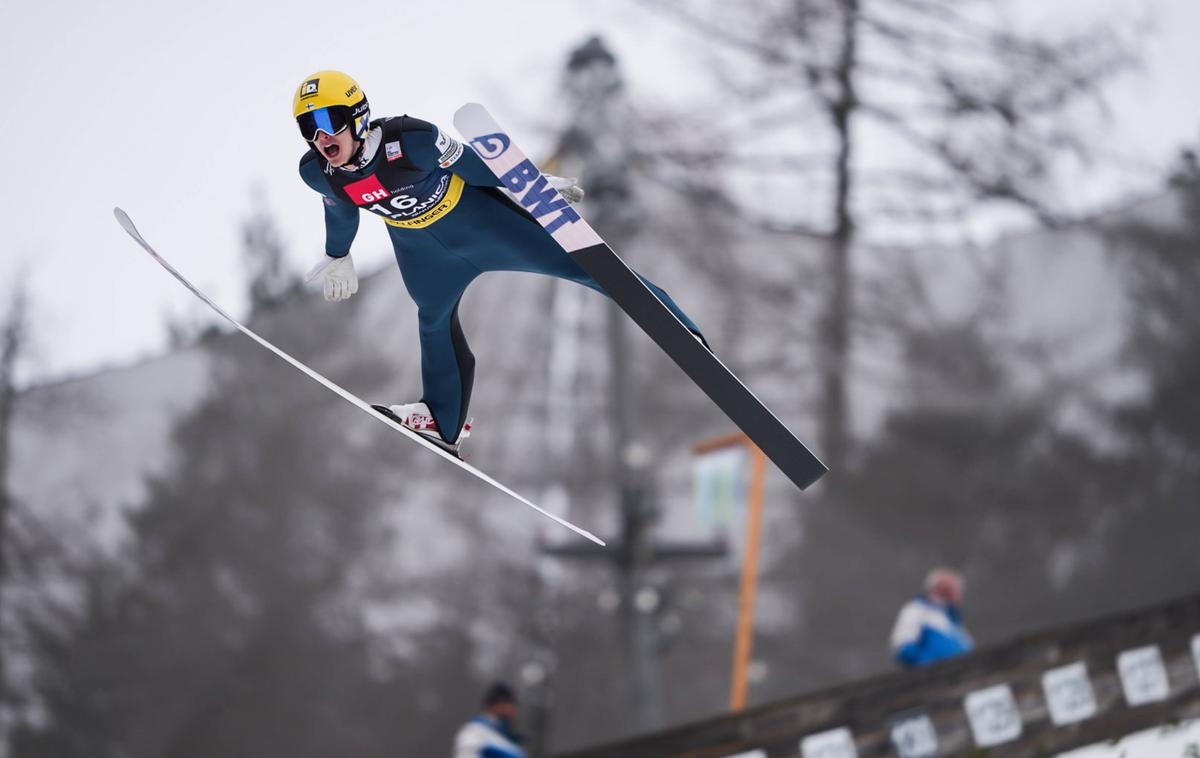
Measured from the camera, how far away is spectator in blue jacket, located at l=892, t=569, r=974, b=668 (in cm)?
475

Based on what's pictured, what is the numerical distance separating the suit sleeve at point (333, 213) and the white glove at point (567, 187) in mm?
453

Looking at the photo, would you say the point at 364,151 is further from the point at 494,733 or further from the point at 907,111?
the point at 907,111

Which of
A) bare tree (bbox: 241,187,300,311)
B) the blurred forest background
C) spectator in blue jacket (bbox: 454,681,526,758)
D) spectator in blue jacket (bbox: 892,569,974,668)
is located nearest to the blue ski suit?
spectator in blue jacket (bbox: 454,681,526,758)

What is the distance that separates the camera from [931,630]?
475 cm

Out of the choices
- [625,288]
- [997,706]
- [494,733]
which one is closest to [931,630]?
[997,706]

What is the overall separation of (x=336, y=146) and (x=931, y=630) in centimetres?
338

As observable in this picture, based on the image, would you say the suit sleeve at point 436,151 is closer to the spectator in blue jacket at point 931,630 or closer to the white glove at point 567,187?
the white glove at point 567,187

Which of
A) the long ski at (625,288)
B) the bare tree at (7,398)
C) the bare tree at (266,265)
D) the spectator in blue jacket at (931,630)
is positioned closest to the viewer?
the long ski at (625,288)

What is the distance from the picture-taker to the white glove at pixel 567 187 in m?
2.56

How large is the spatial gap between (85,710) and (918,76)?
28.7 feet

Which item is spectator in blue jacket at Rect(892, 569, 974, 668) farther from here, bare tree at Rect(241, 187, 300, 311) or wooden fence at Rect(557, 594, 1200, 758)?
bare tree at Rect(241, 187, 300, 311)

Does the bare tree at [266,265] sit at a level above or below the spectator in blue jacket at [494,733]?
above

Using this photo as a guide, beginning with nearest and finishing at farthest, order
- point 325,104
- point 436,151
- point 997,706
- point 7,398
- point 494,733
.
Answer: point 325,104, point 436,151, point 494,733, point 997,706, point 7,398

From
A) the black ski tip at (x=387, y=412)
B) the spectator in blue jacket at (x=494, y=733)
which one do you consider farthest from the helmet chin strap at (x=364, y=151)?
the spectator in blue jacket at (x=494, y=733)
